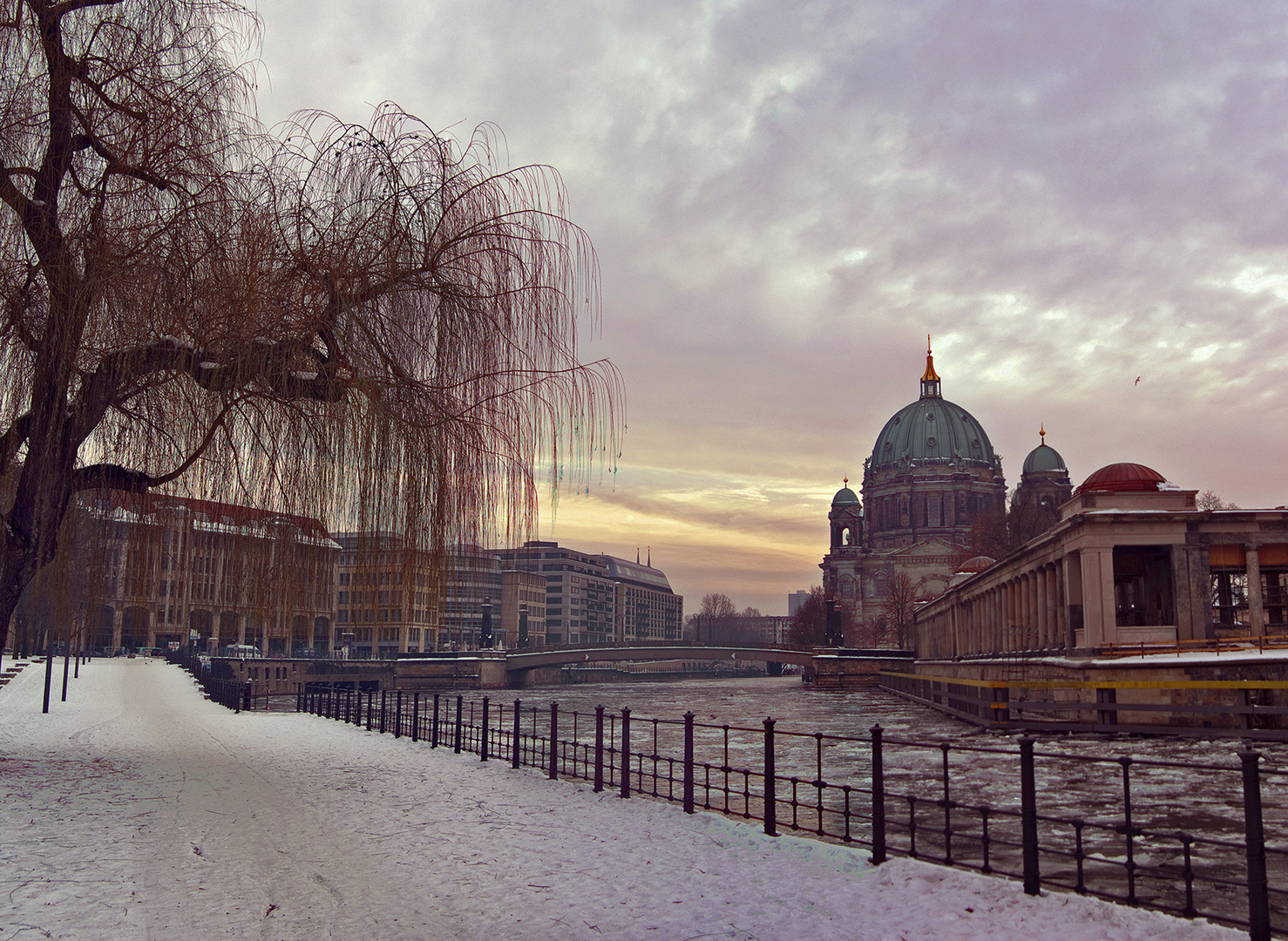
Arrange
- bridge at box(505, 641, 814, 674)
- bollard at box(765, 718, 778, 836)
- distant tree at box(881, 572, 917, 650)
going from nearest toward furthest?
bollard at box(765, 718, 778, 836) → bridge at box(505, 641, 814, 674) → distant tree at box(881, 572, 917, 650)

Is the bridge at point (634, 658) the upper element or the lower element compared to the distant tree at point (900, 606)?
lower

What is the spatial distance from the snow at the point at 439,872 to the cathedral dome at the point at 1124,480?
120ft

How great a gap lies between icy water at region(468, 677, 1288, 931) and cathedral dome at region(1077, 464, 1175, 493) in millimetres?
12586

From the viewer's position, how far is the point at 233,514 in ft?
38.1

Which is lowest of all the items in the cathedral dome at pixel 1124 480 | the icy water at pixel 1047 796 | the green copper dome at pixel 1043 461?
the icy water at pixel 1047 796

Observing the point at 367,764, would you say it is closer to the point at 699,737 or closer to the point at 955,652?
the point at 699,737

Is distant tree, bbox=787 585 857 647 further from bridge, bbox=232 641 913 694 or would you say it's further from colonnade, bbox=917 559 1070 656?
colonnade, bbox=917 559 1070 656

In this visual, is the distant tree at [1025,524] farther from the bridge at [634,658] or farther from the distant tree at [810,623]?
the distant tree at [810,623]

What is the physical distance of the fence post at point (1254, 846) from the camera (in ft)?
21.2

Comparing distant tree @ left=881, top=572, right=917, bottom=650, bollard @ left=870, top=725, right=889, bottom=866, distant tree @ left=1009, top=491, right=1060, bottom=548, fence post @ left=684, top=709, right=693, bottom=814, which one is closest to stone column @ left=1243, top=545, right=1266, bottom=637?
fence post @ left=684, top=709, right=693, bottom=814

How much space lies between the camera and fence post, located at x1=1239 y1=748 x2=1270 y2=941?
6.45 meters

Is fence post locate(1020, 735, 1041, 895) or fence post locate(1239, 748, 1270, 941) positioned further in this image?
fence post locate(1020, 735, 1041, 895)

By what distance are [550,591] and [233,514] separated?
7182 inches

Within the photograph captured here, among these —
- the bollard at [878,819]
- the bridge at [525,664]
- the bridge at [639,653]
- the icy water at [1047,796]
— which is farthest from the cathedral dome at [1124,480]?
the bridge at [639,653]
